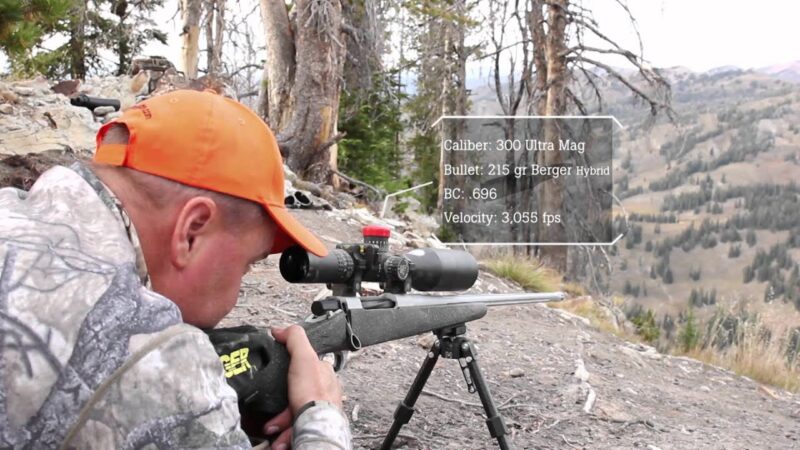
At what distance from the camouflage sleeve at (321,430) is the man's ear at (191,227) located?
532mm

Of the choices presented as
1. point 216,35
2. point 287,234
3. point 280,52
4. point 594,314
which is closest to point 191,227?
point 287,234

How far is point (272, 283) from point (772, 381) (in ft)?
17.7

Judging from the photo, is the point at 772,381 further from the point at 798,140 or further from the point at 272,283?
the point at 798,140

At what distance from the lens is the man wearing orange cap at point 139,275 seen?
1.36 metres

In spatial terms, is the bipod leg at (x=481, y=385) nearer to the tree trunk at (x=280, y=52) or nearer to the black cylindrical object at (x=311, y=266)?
the black cylindrical object at (x=311, y=266)

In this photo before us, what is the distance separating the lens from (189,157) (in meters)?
1.65

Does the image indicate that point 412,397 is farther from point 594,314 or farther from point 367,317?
point 594,314

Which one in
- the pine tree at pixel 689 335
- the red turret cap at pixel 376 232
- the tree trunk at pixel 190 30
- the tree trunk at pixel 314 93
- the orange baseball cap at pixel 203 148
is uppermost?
the tree trunk at pixel 190 30

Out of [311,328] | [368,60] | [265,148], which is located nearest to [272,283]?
[311,328]

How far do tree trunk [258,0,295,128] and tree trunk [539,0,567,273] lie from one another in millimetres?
5843

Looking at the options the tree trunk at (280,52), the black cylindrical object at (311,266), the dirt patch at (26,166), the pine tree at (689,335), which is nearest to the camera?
the black cylindrical object at (311,266)

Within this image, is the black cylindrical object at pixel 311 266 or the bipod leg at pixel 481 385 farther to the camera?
the bipod leg at pixel 481 385

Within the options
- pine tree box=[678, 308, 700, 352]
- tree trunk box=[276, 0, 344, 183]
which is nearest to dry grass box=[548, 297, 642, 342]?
pine tree box=[678, 308, 700, 352]

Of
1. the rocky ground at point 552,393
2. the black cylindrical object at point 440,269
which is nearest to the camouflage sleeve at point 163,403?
the black cylindrical object at point 440,269
